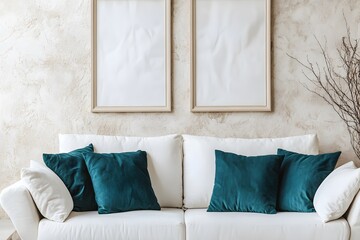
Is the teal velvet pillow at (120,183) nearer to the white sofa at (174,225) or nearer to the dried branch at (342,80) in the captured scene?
the white sofa at (174,225)

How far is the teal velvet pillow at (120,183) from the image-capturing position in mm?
3867

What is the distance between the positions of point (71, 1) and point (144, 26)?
56 cm

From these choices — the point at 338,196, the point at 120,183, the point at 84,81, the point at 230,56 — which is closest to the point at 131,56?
the point at 84,81

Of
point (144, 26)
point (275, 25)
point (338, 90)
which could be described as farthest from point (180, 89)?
point (338, 90)

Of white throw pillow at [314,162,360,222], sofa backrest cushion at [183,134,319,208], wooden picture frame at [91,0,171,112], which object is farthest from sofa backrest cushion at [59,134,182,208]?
white throw pillow at [314,162,360,222]

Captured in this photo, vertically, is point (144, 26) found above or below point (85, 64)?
above

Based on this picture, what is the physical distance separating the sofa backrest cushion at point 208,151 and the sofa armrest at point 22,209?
1.06 m

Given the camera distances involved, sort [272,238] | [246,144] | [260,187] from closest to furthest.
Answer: [272,238]
[260,187]
[246,144]

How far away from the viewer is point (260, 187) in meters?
3.92

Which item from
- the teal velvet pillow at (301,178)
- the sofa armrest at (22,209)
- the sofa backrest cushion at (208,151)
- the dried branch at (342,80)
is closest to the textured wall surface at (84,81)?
the dried branch at (342,80)

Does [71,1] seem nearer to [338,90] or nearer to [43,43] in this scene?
[43,43]

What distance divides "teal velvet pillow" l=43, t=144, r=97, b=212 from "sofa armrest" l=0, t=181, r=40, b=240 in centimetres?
32

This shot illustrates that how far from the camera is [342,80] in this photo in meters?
4.54

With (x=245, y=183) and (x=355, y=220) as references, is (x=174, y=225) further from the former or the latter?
(x=355, y=220)
